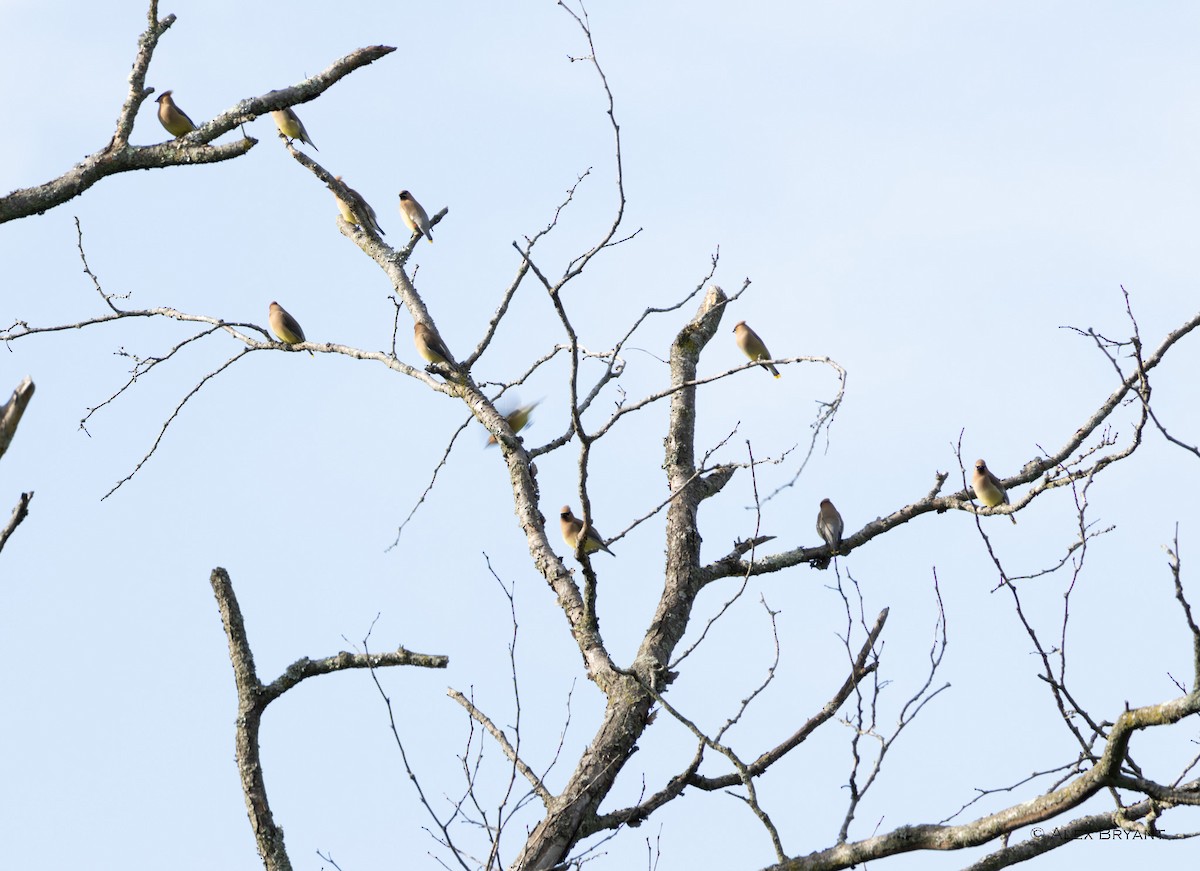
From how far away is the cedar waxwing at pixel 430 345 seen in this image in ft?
22.4

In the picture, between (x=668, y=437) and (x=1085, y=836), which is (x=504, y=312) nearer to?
(x=668, y=437)

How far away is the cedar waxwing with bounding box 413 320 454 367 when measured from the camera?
268 inches

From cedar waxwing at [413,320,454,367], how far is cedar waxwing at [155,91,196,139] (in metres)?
4.11

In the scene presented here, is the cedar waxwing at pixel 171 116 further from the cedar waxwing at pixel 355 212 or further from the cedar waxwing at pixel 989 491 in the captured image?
the cedar waxwing at pixel 989 491

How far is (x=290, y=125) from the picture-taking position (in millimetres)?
11320

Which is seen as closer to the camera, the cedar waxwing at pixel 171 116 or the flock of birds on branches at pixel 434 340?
the flock of birds on branches at pixel 434 340

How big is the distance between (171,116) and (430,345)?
5021mm

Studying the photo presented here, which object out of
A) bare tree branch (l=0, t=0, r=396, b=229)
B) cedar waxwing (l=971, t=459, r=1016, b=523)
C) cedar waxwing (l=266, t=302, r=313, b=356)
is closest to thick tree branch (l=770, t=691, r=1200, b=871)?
bare tree branch (l=0, t=0, r=396, b=229)

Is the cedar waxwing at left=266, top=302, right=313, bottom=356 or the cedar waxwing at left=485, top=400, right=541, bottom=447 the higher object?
the cedar waxwing at left=266, top=302, right=313, bottom=356

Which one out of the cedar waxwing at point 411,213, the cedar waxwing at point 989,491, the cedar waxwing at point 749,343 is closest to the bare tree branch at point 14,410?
the cedar waxwing at point 989,491

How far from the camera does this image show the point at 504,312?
6730mm

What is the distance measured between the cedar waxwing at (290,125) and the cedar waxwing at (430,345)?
13.2ft

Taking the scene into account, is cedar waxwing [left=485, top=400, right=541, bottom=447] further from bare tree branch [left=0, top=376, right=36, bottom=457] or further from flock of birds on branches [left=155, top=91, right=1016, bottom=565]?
bare tree branch [left=0, top=376, right=36, bottom=457]

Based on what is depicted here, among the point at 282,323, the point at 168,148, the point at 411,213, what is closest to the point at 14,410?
the point at 168,148
